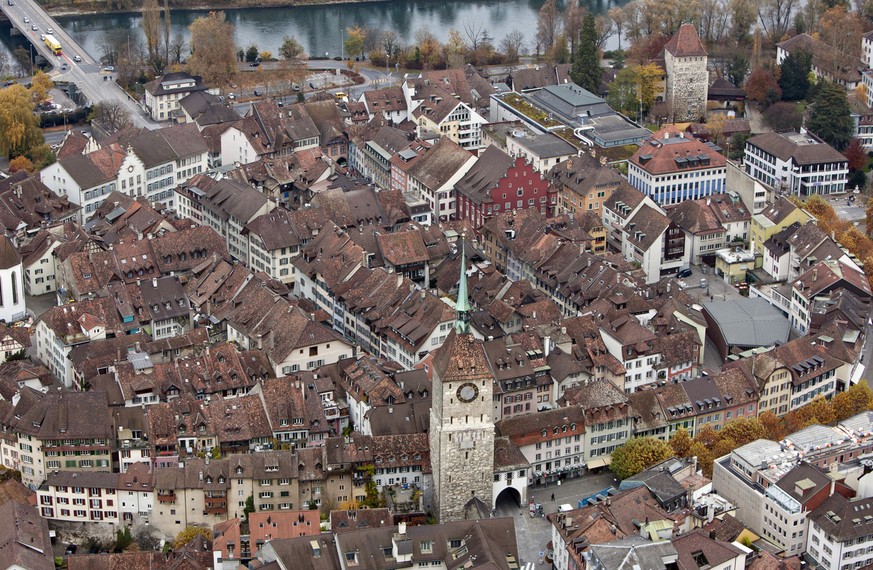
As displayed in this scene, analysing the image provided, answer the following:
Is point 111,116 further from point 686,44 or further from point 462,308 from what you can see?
point 462,308

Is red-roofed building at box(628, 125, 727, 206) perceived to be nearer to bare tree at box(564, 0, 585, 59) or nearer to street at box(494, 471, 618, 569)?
street at box(494, 471, 618, 569)

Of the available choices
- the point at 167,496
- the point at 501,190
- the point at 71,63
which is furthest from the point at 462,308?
the point at 71,63

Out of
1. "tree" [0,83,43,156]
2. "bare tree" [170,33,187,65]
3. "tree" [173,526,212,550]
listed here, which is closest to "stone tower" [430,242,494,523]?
"tree" [173,526,212,550]

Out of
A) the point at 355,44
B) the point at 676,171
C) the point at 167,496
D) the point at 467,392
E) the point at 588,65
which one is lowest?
the point at 355,44

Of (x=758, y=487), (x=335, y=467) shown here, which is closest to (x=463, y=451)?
(x=335, y=467)

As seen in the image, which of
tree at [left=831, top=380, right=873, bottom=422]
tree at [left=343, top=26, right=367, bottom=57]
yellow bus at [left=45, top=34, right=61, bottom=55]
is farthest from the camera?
tree at [left=343, top=26, right=367, bottom=57]

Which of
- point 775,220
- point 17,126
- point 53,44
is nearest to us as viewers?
point 775,220

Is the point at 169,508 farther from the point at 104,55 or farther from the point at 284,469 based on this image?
the point at 104,55
